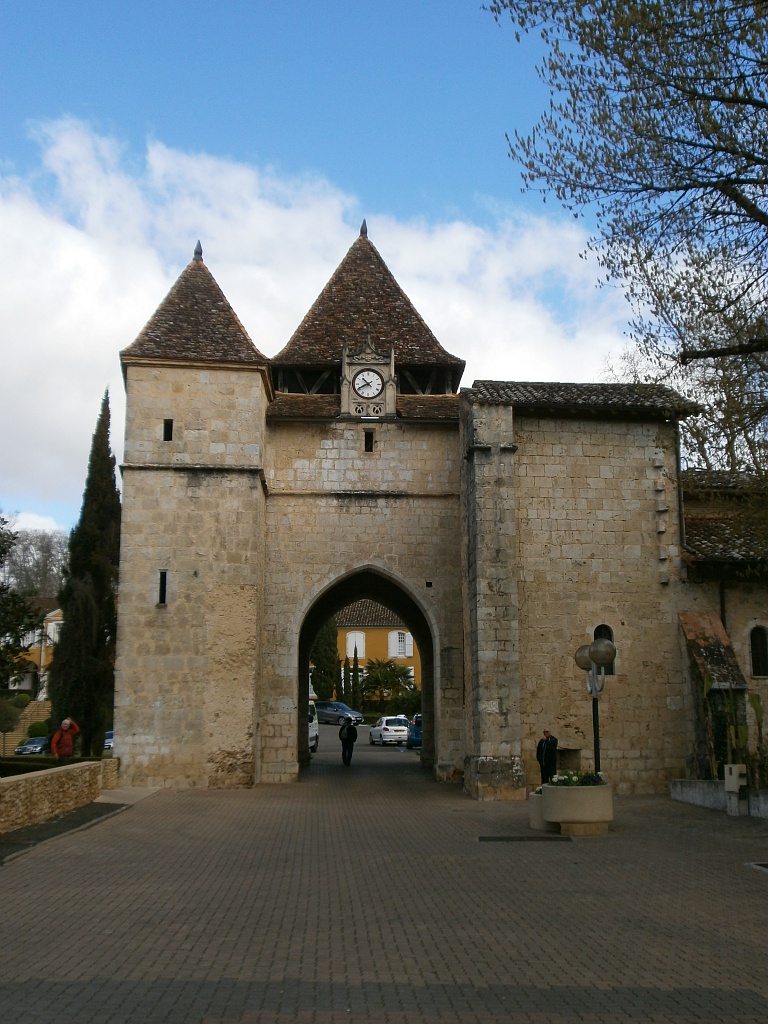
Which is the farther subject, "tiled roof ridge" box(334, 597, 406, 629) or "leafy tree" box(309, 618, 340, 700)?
"tiled roof ridge" box(334, 597, 406, 629)

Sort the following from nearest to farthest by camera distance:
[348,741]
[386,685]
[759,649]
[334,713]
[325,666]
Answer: [759,649] < [348,741] < [334,713] < [386,685] < [325,666]

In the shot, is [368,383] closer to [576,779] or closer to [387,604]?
[387,604]

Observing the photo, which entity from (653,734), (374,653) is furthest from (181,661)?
(374,653)

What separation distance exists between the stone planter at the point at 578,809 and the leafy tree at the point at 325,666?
43164 mm

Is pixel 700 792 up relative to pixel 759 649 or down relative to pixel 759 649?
down

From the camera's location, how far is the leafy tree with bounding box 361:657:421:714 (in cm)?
5272

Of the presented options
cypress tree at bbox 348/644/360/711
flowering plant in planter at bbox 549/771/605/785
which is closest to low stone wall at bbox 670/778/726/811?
flowering plant in planter at bbox 549/771/605/785

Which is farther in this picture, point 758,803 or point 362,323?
point 362,323

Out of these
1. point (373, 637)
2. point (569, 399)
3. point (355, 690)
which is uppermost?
point (569, 399)

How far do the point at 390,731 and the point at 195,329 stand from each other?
23.0 m

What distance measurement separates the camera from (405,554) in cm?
2183

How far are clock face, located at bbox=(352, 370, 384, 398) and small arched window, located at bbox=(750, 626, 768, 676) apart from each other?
9609mm

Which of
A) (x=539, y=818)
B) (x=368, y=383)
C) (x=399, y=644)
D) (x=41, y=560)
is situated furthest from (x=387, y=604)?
(x=41, y=560)

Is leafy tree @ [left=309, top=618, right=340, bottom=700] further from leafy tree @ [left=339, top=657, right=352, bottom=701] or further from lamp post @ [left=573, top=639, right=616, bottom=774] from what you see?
lamp post @ [left=573, top=639, right=616, bottom=774]
